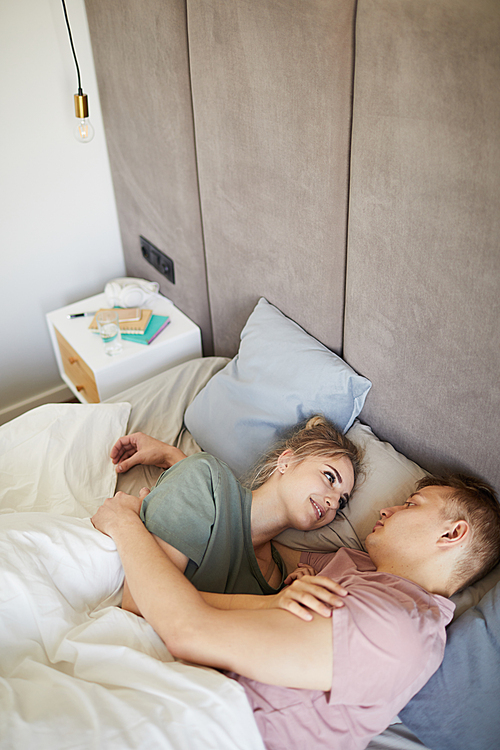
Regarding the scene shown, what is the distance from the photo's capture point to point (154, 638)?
996 millimetres

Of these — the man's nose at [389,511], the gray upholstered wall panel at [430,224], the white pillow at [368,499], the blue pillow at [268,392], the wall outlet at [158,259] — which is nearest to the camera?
the gray upholstered wall panel at [430,224]

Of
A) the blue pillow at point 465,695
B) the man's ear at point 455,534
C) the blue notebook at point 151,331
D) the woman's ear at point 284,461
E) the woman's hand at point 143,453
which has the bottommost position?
the blue pillow at point 465,695

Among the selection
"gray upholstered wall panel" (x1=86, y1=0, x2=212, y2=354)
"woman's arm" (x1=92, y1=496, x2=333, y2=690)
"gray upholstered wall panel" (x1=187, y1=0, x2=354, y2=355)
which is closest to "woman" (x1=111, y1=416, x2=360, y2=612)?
"woman's arm" (x1=92, y1=496, x2=333, y2=690)

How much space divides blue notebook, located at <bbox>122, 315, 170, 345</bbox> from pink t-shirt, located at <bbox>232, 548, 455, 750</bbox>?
1.20m

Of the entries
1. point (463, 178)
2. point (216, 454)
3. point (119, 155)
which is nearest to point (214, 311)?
point (216, 454)

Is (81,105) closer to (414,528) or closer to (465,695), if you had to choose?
(414,528)

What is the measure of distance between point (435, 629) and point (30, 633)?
0.71 metres

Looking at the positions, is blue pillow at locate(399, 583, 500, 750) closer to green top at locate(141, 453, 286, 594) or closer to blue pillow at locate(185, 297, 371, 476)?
green top at locate(141, 453, 286, 594)

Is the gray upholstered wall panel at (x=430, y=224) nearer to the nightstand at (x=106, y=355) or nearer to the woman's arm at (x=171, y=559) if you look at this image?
the woman's arm at (x=171, y=559)

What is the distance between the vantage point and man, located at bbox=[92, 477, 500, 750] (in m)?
0.89

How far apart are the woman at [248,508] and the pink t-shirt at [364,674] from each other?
24 cm

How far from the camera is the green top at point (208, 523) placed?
3.72ft

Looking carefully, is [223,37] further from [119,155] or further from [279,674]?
[279,674]

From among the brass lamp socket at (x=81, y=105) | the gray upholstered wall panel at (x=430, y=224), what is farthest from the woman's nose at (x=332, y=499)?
the brass lamp socket at (x=81, y=105)
